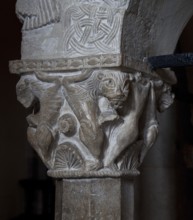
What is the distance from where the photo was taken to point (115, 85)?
6.67 ft

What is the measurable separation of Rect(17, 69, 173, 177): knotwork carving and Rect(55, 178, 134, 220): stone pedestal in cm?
4

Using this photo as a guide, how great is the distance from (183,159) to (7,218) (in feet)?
6.71

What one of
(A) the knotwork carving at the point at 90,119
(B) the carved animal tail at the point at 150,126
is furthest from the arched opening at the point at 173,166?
(A) the knotwork carving at the point at 90,119

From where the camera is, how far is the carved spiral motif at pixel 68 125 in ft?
6.93

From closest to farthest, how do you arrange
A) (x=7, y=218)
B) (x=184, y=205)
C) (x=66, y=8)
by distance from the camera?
1. (x=66, y=8)
2. (x=184, y=205)
3. (x=7, y=218)

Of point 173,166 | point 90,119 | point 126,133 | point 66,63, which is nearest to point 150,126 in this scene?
point 126,133

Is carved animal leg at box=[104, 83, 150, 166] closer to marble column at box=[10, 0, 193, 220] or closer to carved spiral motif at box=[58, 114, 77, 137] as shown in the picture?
marble column at box=[10, 0, 193, 220]

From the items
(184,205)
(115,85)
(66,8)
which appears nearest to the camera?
(115,85)

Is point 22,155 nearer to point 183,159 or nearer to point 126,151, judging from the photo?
point 183,159

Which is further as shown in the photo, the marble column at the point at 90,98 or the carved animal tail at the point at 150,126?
the carved animal tail at the point at 150,126

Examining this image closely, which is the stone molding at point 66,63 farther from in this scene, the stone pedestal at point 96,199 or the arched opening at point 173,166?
the arched opening at point 173,166

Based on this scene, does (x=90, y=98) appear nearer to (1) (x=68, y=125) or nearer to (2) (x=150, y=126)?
(1) (x=68, y=125)

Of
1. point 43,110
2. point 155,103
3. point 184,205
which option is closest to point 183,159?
point 184,205

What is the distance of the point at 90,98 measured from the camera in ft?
6.81
